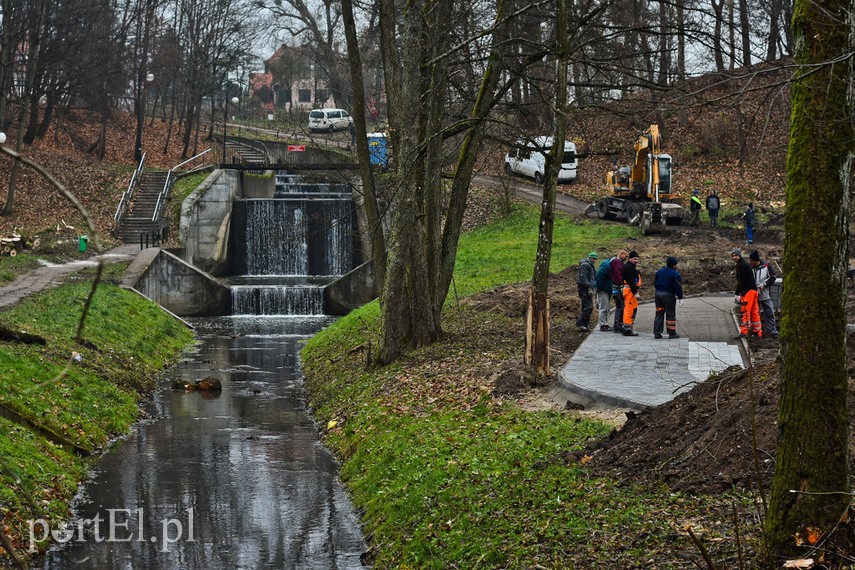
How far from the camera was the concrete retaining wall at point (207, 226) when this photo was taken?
141 feet

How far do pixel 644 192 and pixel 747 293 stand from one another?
77.6ft

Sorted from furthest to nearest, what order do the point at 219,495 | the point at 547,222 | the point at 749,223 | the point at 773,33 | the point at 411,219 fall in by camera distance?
the point at 749,223
the point at 411,219
the point at 547,222
the point at 219,495
the point at 773,33

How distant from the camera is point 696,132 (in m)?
52.8

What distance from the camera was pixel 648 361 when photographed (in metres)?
16.6

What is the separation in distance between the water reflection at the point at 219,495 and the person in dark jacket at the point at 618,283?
20.9ft

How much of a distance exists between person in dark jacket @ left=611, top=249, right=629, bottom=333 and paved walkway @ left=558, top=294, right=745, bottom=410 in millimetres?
403

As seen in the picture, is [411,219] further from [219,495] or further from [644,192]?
[644,192]

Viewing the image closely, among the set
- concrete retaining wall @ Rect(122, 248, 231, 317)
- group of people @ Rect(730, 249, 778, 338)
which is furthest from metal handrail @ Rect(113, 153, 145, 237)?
group of people @ Rect(730, 249, 778, 338)

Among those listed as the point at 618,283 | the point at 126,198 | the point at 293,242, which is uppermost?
the point at 126,198

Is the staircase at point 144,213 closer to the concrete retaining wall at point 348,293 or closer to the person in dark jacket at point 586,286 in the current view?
the concrete retaining wall at point 348,293

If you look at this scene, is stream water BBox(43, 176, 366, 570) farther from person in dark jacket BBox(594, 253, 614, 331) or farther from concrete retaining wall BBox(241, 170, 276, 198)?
concrete retaining wall BBox(241, 170, 276, 198)

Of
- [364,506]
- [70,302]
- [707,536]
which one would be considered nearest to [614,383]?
[364,506]

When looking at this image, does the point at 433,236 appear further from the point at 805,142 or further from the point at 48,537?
the point at 805,142

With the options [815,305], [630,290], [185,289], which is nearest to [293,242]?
[185,289]
